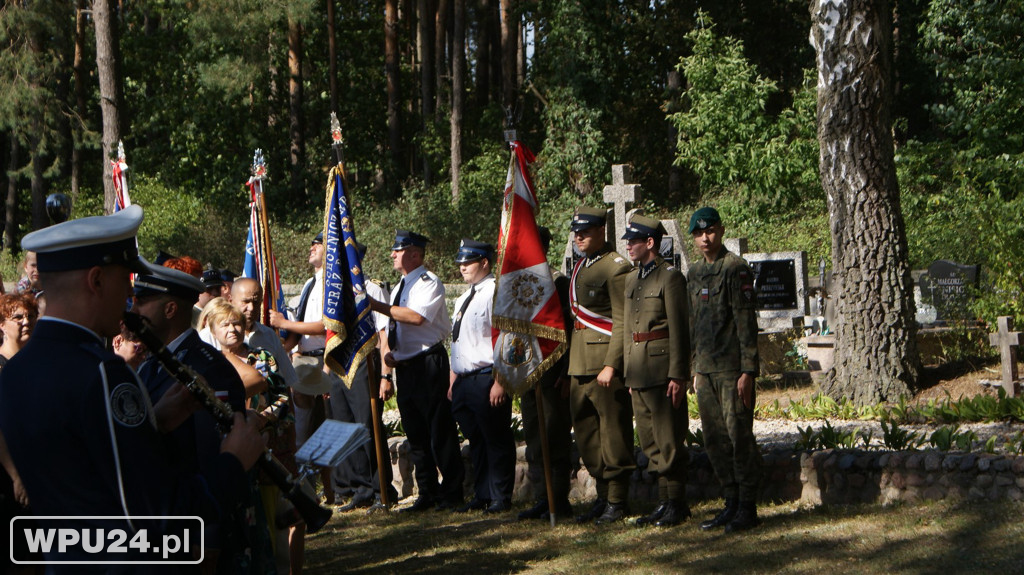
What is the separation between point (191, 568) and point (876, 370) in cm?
930

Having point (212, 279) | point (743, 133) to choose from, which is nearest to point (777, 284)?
point (743, 133)

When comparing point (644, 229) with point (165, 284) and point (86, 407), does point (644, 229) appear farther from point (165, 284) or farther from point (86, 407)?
point (86, 407)

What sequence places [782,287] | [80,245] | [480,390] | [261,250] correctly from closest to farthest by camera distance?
[80,245], [480,390], [261,250], [782,287]

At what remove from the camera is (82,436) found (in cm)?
247

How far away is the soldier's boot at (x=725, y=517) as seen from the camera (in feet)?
21.7

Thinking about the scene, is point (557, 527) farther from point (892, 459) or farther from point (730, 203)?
point (730, 203)

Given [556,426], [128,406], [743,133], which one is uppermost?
[743,133]

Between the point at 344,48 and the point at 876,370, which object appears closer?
the point at 876,370

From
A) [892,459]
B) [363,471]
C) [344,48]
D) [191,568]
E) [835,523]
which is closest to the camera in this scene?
[191,568]

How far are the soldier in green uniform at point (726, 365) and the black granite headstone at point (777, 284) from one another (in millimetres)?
8352

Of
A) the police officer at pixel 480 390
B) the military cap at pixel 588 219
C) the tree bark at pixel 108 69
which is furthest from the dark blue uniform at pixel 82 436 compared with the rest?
the tree bark at pixel 108 69

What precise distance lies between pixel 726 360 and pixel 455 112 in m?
24.0

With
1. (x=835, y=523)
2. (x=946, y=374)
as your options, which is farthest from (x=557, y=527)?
(x=946, y=374)

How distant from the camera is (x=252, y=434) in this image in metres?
3.01
